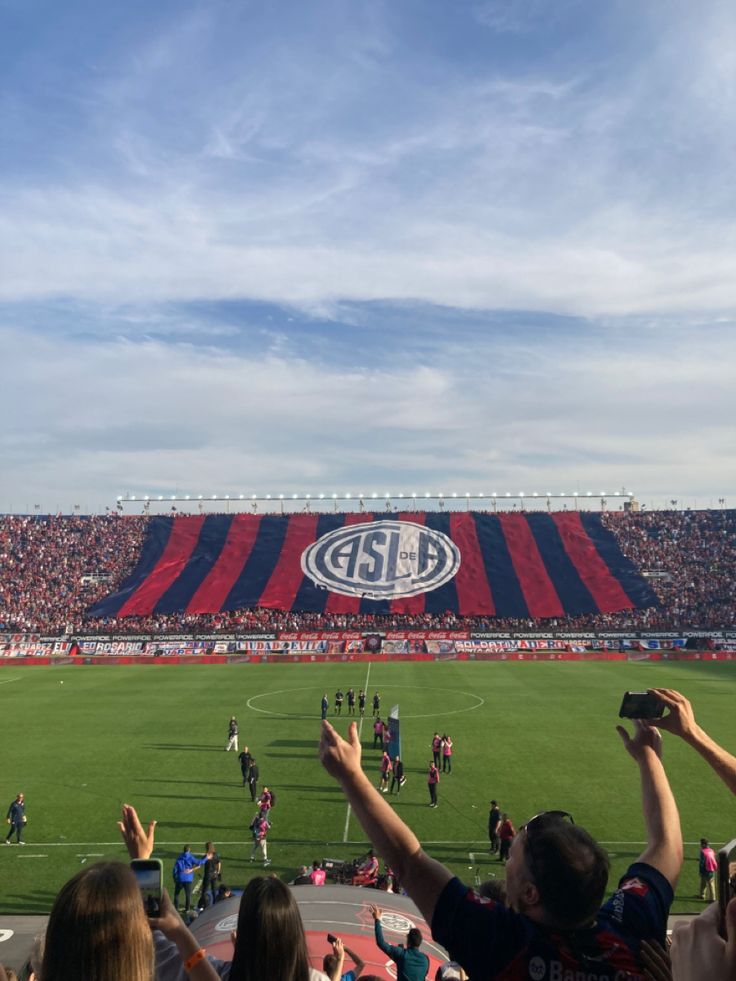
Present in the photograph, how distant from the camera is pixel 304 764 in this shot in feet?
82.1

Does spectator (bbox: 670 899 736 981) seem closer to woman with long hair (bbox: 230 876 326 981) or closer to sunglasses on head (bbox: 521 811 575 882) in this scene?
sunglasses on head (bbox: 521 811 575 882)

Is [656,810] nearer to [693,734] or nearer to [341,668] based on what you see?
[693,734]

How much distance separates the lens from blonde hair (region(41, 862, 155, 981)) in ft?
8.81

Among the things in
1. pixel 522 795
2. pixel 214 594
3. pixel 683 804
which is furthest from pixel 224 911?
pixel 214 594

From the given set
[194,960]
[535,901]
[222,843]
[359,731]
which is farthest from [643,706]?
[359,731]

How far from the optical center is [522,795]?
2103 cm

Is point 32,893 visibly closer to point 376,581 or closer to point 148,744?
point 148,744

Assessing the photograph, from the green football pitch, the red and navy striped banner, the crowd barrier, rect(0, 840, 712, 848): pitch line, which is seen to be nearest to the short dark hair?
the green football pitch

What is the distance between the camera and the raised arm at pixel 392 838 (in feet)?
9.41

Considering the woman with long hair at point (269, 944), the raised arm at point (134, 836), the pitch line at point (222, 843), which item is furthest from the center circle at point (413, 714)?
the woman with long hair at point (269, 944)

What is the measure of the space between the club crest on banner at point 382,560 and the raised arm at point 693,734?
63.7m

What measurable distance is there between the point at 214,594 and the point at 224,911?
61.5 meters

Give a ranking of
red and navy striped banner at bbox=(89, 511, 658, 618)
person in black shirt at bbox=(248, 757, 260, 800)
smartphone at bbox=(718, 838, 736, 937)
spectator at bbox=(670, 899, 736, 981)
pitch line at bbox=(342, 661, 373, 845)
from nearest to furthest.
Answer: spectator at bbox=(670, 899, 736, 981) → smartphone at bbox=(718, 838, 736, 937) → pitch line at bbox=(342, 661, 373, 845) → person in black shirt at bbox=(248, 757, 260, 800) → red and navy striped banner at bbox=(89, 511, 658, 618)

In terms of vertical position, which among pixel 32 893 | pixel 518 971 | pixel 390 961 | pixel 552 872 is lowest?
pixel 32 893
